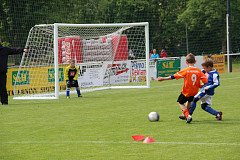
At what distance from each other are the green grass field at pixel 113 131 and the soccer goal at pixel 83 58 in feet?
14.3

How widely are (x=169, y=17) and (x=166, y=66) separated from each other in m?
23.9

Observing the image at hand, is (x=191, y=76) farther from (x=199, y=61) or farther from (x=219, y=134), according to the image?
(x=199, y=61)

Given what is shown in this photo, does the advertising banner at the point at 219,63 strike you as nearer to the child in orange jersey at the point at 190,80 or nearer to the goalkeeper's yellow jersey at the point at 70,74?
the goalkeeper's yellow jersey at the point at 70,74

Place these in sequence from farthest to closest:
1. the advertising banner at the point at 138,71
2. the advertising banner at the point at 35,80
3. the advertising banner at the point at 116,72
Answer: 1. the advertising banner at the point at 138,71
2. the advertising banner at the point at 116,72
3. the advertising banner at the point at 35,80

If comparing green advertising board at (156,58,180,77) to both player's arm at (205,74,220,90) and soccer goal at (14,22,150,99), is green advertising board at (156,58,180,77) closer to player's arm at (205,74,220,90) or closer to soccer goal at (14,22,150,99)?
soccer goal at (14,22,150,99)

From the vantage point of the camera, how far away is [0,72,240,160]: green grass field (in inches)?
376

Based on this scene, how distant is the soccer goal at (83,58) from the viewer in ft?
75.5

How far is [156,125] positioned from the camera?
12.9 m

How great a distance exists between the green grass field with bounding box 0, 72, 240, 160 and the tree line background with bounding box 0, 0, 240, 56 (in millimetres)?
19273

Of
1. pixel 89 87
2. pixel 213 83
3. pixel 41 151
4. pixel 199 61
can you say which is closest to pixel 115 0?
pixel 199 61

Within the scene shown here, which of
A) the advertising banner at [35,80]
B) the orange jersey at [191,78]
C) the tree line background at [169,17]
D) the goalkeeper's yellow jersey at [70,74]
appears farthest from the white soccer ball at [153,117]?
the tree line background at [169,17]

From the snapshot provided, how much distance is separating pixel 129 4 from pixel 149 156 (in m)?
45.2

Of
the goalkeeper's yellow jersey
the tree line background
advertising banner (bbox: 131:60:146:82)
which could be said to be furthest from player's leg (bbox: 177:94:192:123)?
the tree line background

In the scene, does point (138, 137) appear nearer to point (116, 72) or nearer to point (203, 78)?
point (203, 78)
